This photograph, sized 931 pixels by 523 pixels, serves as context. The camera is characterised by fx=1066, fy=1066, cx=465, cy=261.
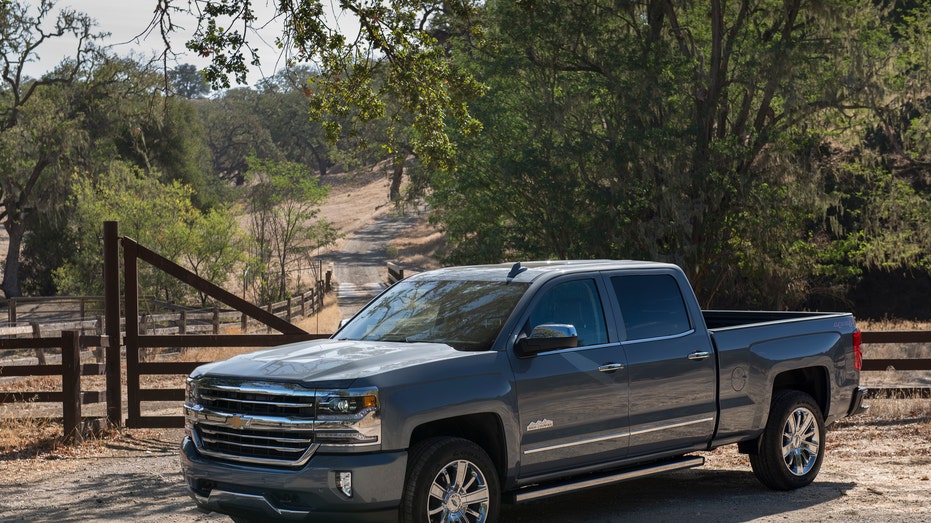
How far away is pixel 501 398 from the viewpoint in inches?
267

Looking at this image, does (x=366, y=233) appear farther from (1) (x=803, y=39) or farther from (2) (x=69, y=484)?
(2) (x=69, y=484)

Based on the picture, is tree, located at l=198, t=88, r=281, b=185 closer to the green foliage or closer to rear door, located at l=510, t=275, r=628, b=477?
the green foliage

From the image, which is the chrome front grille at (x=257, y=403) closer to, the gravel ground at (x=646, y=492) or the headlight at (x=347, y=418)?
the headlight at (x=347, y=418)

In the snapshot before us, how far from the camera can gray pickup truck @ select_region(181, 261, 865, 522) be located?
620 centimetres

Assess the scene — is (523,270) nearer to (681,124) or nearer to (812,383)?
(812,383)

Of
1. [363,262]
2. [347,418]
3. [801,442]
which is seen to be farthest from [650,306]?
[363,262]

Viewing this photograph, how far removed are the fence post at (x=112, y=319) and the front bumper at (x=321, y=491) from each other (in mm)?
6303

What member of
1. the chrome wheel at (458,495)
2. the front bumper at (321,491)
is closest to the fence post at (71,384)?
the front bumper at (321,491)

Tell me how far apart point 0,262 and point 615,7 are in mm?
51819

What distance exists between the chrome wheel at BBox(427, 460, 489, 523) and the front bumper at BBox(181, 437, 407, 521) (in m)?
0.29

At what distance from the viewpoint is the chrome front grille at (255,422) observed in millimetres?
6223

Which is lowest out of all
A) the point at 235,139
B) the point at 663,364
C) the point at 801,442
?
the point at 801,442

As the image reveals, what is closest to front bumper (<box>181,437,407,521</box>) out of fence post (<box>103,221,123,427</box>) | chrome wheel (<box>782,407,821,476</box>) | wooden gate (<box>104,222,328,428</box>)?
chrome wheel (<box>782,407,821,476</box>)

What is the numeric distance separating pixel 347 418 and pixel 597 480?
7.03ft
